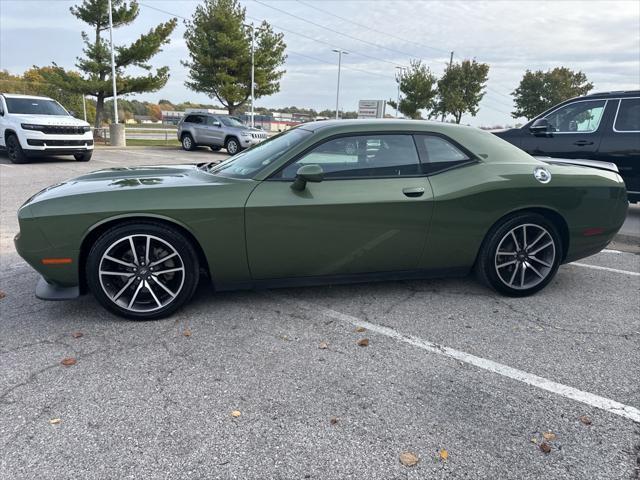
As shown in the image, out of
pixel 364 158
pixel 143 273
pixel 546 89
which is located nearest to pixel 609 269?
pixel 364 158

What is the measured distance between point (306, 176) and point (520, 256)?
6.65 ft

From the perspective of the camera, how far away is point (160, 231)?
3186 millimetres

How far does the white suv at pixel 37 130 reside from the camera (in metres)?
12.0

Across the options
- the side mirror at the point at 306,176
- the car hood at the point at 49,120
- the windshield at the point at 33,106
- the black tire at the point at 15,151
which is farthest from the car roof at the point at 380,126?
the windshield at the point at 33,106

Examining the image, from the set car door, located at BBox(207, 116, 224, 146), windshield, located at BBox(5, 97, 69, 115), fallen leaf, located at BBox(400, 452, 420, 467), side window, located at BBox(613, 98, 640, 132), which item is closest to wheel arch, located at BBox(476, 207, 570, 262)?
fallen leaf, located at BBox(400, 452, 420, 467)

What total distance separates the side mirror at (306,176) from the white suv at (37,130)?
11.5m

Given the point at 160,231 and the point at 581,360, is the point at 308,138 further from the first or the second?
the point at 581,360

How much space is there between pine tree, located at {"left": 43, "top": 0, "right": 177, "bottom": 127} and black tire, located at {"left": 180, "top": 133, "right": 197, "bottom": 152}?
5685mm

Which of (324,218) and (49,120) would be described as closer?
(324,218)

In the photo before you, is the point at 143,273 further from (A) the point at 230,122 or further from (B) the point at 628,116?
(A) the point at 230,122

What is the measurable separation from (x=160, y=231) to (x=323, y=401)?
1638 mm

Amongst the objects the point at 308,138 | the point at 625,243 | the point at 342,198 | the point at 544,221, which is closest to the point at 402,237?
the point at 342,198

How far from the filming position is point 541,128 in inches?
290

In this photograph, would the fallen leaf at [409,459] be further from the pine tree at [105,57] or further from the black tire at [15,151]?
the pine tree at [105,57]
